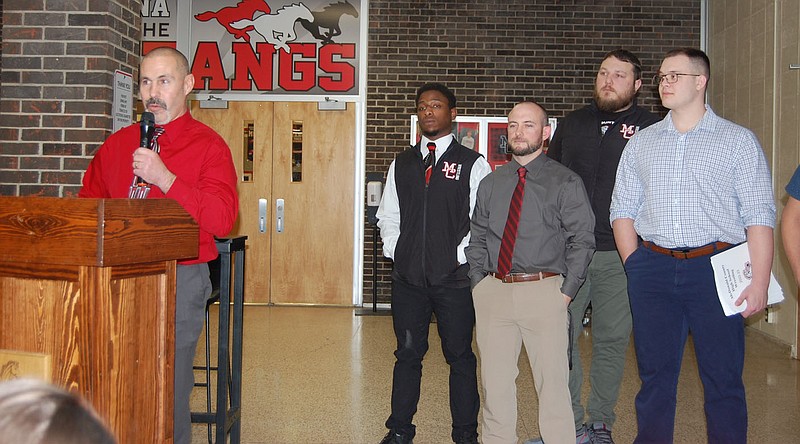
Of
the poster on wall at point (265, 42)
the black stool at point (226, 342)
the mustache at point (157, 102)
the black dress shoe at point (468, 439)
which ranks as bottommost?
the black dress shoe at point (468, 439)

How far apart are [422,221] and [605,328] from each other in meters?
1.05

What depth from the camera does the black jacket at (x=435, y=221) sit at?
11.1ft

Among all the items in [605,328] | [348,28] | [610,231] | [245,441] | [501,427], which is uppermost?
[348,28]

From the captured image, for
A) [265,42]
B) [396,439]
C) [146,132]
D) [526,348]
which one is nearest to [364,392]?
[396,439]

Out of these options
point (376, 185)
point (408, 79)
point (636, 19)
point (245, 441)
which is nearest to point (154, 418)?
point (245, 441)

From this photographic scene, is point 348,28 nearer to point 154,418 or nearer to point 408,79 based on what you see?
point 408,79

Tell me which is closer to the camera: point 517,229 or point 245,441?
point 517,229

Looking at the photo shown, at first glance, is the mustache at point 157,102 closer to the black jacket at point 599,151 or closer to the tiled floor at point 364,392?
the tiled floor at point 364,392

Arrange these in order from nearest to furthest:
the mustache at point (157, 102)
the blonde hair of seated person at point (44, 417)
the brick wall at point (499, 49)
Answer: the blonde hair of seated person at point (44, 417)
the mustache at point (157, 102)
the brick wall at point (499, 49)

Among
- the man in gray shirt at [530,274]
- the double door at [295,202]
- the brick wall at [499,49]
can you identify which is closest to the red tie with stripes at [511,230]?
the man in gray shirt at [530,274]

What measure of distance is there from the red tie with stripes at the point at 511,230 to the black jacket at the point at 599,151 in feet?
1.63

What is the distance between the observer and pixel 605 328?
11.5 ft

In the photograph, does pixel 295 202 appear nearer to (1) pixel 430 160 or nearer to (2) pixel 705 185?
(1) pixel 430 160

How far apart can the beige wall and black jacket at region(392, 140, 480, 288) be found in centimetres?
374
